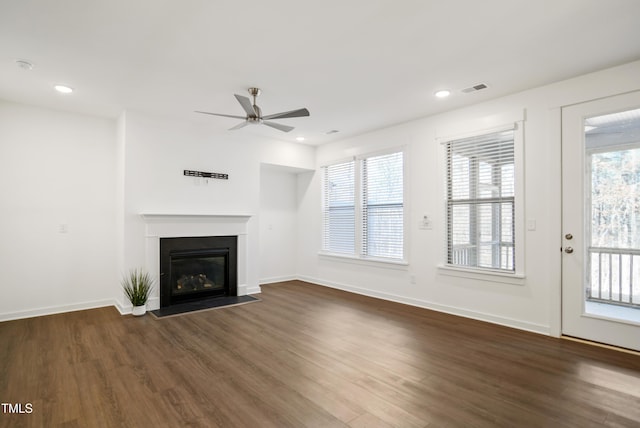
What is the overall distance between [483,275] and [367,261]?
190cm

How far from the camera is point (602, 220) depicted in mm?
3283

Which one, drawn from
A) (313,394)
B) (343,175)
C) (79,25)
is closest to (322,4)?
(79,25)

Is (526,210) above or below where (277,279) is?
above

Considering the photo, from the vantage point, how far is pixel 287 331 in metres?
3.68

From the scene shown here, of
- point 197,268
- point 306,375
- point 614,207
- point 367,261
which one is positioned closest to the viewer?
point 306,375

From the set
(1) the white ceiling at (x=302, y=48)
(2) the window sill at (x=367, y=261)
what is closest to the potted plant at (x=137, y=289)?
(1) the white ceiling at (x=302, y=48)

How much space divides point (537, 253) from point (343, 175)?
3.35 m

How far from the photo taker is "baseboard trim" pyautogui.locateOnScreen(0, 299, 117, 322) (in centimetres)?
413

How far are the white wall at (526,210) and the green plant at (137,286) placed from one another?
3.19 m

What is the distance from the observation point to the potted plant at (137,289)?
4.30 metres

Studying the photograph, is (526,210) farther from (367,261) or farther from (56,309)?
(56,309)

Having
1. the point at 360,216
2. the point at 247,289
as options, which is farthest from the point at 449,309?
the point at 247,289

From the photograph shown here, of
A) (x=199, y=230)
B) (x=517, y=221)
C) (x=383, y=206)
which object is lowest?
(x=199, y=230)

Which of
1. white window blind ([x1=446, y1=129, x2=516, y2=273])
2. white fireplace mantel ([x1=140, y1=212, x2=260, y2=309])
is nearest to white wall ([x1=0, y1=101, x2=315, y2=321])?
white fireplace mantel ([x1=140, y1=212, x2=260, y2=309])
